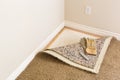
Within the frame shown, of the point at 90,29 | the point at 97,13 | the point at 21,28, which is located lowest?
the point at 90,29

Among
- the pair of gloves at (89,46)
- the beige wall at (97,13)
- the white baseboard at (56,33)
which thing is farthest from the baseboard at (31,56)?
the pair of gloves at (89,46)

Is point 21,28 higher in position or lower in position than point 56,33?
higher

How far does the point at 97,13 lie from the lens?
2.13m

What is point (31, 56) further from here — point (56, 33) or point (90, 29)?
point (90, 29)

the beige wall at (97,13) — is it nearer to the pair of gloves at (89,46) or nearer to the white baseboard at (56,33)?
the white baseboard at (56,33)

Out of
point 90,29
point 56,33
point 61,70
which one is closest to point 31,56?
point 61,70

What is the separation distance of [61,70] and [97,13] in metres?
0.89

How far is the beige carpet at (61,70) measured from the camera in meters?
1.63

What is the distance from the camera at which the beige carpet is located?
5.36 ft

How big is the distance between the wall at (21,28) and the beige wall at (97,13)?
0.30m

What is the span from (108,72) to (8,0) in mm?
1135

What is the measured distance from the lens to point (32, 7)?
5.26 ft

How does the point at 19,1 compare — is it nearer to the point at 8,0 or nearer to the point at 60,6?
the point at 8,0

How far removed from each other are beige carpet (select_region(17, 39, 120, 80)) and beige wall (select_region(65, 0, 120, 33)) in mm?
450
